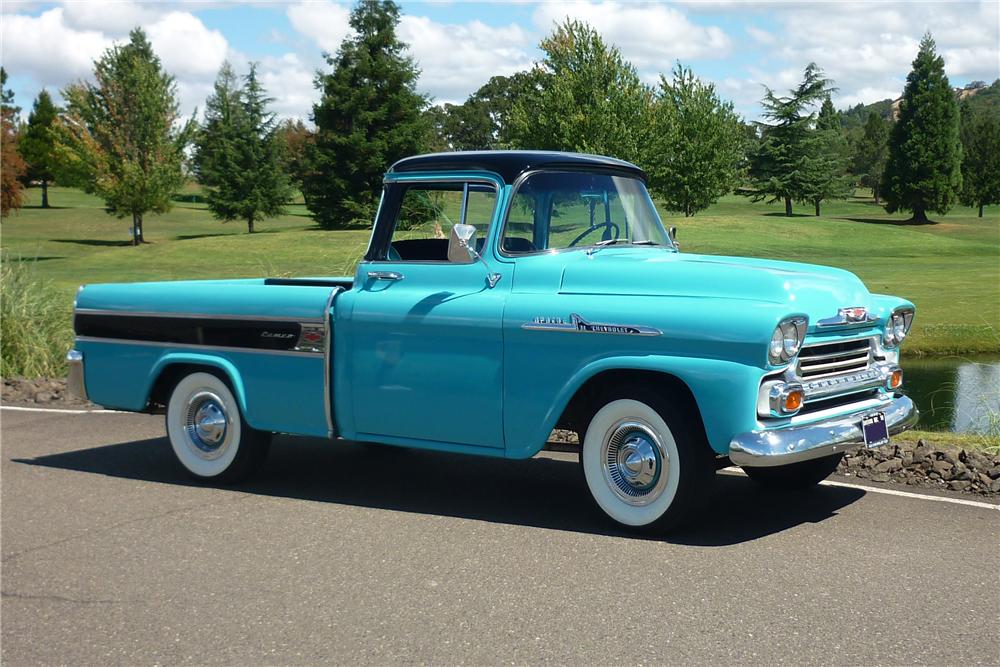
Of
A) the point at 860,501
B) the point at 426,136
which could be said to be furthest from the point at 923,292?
the point at 426,136

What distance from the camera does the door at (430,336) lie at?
631cm

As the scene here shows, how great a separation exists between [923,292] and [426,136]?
40248 mm

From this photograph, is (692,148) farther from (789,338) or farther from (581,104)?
(789,338)

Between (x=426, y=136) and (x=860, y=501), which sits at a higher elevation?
(x=426, y=136)

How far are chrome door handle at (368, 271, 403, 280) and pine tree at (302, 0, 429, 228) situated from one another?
2017 inches

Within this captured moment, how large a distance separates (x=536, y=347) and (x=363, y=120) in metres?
55.4

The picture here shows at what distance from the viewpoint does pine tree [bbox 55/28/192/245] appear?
169 feet

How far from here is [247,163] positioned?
6134 cm

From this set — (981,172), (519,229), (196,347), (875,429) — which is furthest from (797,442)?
(981,172)

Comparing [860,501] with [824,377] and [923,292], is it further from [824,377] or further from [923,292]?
[923,292]

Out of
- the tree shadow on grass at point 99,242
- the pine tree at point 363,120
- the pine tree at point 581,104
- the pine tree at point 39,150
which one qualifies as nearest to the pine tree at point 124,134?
the tree shadow on grass at point 99,242

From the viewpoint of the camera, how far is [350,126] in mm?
61719

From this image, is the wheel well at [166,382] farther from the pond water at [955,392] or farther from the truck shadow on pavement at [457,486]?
the pond water at [955,392]

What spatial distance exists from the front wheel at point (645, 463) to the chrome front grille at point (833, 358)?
66 cm
